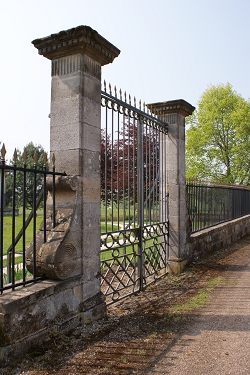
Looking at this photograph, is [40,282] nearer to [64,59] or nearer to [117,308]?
[117,308]

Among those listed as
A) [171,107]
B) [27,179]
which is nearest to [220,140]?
[27,179]

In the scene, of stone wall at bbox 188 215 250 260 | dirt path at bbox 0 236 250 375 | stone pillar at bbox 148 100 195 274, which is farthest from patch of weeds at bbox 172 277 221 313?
stone wall at bbox 188 215 250 260

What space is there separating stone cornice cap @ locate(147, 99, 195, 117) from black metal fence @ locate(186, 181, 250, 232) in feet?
5.85

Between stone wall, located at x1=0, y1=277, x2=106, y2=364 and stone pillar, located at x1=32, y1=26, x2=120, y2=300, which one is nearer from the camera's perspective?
stone wall, located at x1=0, y1=277, x2=106, y2=364

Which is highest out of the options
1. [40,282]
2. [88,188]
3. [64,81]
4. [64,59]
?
[64,59]

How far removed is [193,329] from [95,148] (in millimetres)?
2495

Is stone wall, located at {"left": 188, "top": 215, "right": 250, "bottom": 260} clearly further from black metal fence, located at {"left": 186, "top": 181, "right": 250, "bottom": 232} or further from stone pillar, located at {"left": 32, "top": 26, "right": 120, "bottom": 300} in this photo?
stone pillar, located at {"left": 32, "top": 26, "right": 120, "bottom": 300}

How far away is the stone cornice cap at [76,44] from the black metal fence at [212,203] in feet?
14.1

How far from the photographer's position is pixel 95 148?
4.08 m

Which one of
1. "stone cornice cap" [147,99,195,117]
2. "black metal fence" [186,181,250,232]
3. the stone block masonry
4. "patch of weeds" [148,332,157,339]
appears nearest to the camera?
the stone block masonry

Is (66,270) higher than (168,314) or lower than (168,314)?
higher

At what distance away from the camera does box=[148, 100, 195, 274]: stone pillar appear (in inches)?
268

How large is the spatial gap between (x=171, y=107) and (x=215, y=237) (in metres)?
4.26

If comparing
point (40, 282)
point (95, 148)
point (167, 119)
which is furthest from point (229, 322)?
point (167, 119)
